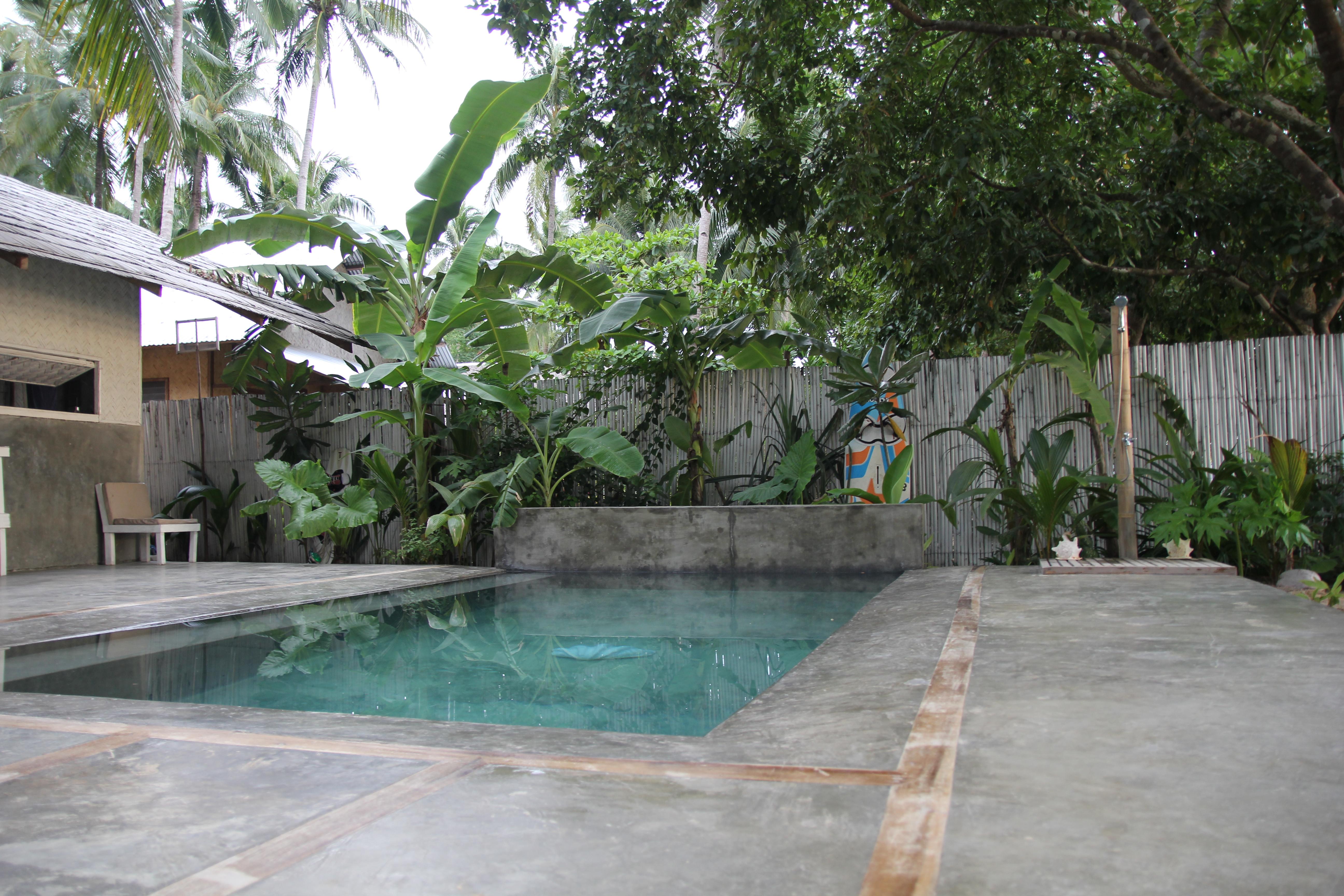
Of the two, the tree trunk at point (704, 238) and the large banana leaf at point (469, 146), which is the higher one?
the tree trunk at point (704, 238)

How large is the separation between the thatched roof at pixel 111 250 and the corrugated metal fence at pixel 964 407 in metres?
1.02

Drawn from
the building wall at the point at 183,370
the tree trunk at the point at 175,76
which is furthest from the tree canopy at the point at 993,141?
the tree trunk at the point at 175,76

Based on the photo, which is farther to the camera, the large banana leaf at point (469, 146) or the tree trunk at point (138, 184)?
the tree trunk at point (138, 184)

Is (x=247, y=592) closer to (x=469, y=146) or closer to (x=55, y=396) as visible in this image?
(x=469, y=146)

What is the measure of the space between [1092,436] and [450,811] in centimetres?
605

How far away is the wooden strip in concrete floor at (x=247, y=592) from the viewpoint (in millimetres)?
4477

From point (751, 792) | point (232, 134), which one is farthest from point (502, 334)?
point (232, 134)

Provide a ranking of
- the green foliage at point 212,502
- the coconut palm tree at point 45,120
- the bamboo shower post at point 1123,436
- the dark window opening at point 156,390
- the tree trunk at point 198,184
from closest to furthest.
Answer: the bamboo shower post at point 1123,436, the green foliage at point 212,502, the dark window opening at point 156,390, the coconut palm tree at point 45,120, the tree trunk at point 198,184

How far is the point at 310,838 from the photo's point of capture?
1450mm

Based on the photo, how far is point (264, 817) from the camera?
1555 millimetres

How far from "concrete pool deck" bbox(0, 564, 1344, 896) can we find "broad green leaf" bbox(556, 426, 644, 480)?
4.13 meters

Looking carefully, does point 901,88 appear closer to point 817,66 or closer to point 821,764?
point 817,66

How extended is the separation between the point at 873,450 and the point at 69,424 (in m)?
6.87

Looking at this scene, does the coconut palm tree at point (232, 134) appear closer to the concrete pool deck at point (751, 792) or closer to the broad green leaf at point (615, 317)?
the broad green leaf at point (615, 317)
